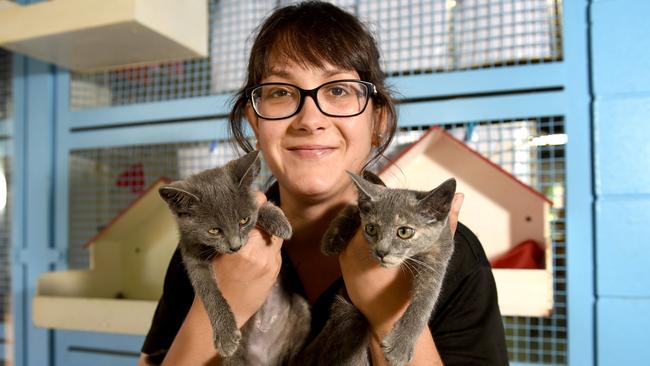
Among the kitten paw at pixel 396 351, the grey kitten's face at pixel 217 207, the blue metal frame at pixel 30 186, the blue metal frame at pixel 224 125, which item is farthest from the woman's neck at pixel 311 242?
the blue metal frame at pixel 30 186

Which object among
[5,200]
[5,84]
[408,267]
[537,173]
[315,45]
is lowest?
[408,267]

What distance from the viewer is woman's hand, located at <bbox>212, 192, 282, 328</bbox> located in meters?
0.88

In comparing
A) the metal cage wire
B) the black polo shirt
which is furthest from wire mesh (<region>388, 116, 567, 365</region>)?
the metal cage wire

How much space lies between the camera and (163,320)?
1083mm

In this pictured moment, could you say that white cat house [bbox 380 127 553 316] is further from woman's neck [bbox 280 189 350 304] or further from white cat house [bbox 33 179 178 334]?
white cat house [bbox 33 179 178 334]

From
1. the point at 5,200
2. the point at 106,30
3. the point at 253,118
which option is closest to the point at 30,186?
the point at 5,200

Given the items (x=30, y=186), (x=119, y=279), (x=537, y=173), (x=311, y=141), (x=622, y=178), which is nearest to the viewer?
(x=311, y=141)

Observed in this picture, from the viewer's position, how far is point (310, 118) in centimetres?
94

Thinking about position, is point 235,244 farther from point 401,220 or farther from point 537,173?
point 537,173

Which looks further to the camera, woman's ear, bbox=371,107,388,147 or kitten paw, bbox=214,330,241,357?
woman's ear, bbox=371,107,388,147

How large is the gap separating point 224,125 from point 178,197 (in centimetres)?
85

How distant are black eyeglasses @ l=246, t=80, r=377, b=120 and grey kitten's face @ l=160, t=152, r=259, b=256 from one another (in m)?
0.15

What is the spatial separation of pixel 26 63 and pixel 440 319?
2031 millimetres

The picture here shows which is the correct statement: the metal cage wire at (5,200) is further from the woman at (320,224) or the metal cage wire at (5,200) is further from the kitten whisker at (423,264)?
the kitten whisker at (423,264)
